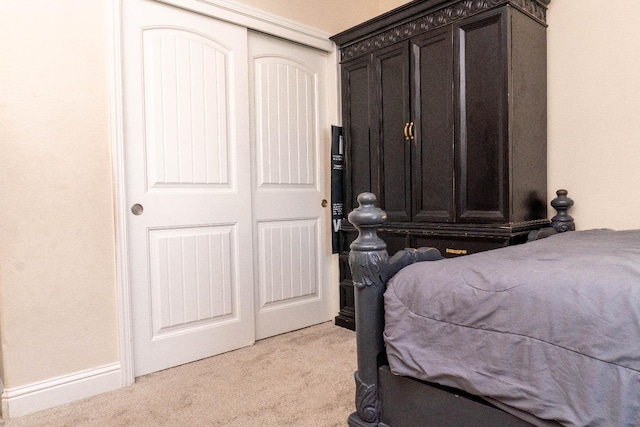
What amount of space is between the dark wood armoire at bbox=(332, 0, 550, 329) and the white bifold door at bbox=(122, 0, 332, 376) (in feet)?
1.84

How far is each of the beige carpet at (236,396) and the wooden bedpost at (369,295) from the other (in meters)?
0.40

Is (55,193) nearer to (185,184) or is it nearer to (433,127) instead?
(185,184)

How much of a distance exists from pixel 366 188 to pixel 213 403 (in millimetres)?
1665

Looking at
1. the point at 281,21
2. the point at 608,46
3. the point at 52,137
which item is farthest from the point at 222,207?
the point at 608,46

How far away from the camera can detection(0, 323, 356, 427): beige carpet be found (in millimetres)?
1717

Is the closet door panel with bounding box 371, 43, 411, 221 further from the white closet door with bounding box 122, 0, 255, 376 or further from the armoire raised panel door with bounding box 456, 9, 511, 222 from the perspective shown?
the white closet door with bounding box 122, 0, 255, 376

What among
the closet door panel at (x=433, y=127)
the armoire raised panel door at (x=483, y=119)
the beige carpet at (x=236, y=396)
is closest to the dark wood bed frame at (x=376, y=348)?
the beige carpet at (x=236, y=396)

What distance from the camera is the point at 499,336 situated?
1.00m

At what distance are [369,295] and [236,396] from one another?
1.03m

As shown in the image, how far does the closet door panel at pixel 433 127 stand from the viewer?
7.62 feet

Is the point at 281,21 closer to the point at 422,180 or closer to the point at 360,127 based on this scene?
the point at 360,127

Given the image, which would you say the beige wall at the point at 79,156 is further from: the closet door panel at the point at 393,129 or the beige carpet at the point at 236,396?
the closet door panel at the point at 393,129

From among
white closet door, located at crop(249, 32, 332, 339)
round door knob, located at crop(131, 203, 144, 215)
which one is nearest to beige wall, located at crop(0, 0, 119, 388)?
round door knob, located at crop(131, 203, 144, 215)

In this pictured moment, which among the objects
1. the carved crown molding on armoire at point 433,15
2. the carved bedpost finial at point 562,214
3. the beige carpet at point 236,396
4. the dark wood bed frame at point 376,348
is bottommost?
the beige carpet at point 236,396
